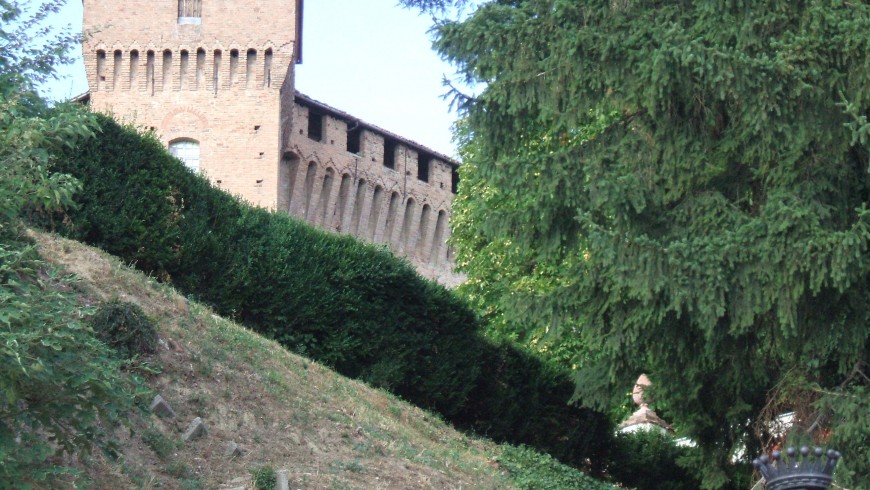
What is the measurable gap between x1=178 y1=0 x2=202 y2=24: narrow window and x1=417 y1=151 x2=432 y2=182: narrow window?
9.77 m

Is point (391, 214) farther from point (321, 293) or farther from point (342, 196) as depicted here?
point (321, 293)

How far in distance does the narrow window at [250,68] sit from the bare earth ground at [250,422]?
25070 mm

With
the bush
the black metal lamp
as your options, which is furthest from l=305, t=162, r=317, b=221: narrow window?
the black metal lamp

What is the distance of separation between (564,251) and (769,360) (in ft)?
7.52

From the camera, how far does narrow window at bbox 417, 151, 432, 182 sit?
47.8 meters

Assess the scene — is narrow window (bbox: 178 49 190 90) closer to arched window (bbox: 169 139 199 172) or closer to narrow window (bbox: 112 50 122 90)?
arched window (bbox: 169 139 199 172)

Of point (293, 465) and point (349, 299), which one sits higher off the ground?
point (349, 299)

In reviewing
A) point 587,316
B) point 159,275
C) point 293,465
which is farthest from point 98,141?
point 587,316

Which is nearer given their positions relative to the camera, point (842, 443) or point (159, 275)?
point (842, 443)

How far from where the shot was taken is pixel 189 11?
140ft

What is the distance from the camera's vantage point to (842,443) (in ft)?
37.7

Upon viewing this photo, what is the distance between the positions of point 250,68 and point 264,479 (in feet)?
102

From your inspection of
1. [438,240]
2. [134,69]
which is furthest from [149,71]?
[438,240]

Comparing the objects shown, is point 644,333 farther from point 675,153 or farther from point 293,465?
point 293,465
